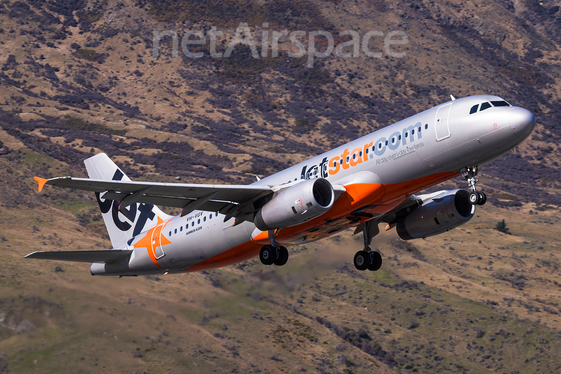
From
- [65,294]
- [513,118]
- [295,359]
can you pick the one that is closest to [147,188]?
[513,118]

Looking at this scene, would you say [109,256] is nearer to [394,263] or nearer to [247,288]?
[247,288]

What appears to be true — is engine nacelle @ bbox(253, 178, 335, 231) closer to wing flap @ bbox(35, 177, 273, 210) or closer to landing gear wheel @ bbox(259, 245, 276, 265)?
wing flap @ bbox(35, 177, 273, 210)

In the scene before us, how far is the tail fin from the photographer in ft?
155

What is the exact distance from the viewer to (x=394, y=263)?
97.1 metres

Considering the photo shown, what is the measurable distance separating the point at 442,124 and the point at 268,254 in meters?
11.5

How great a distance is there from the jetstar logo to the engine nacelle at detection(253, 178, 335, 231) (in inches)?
72.7

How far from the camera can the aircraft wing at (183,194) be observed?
33.8 meters

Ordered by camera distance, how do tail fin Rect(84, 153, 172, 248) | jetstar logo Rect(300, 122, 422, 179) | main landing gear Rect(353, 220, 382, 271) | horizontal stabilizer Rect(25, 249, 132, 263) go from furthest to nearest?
tail fin Rect(84, 153, 172, 248)
main landing gear Rect(353, 220, 382, 271)
horizontal stabilizer Rect(25, 249, 132, 263)
jetstar logo Rect(300, 122, 422, 179)

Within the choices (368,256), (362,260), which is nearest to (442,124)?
(368,256)

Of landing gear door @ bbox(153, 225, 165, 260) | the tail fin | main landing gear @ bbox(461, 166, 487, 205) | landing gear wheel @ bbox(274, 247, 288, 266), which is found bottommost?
landing gear wheel @ bbox(274, 247, 288, 266)

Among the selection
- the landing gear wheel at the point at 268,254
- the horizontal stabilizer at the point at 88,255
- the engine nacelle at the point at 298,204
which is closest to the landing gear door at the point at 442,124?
the engine nacelle at the point at 298,204

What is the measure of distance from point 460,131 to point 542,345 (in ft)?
183

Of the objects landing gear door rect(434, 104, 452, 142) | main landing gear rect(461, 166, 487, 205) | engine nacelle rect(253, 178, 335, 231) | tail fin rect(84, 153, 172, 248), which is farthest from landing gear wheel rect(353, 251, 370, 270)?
tail fin rect(84, 153, 172, 248)

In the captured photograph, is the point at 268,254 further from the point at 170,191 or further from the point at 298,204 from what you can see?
the point at 170,191
